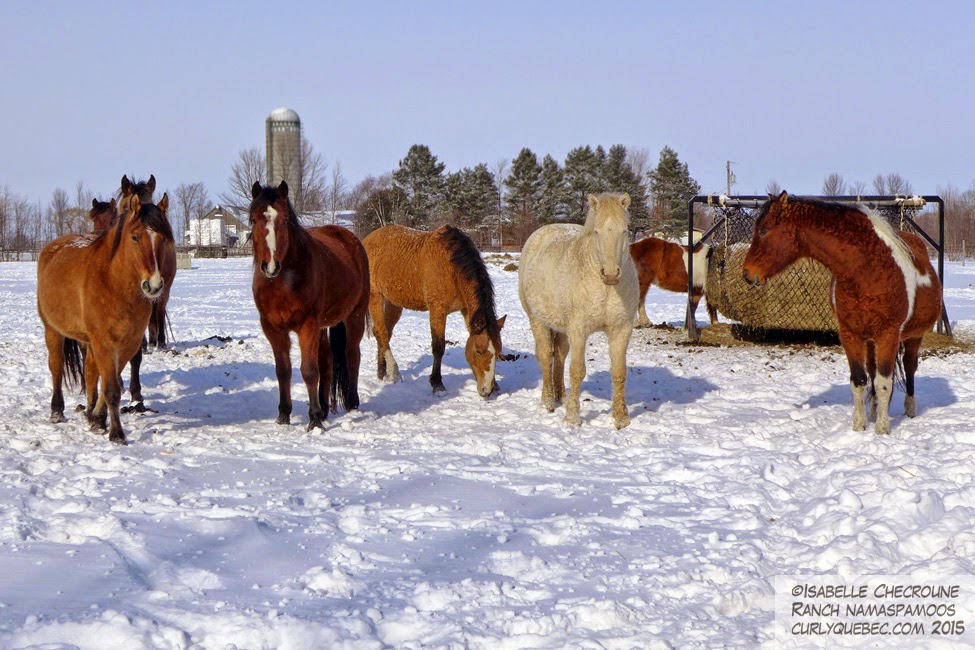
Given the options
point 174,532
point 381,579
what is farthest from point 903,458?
point 174,532

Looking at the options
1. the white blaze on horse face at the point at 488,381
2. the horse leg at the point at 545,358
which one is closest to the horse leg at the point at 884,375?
the horse leg at the point at 545,358

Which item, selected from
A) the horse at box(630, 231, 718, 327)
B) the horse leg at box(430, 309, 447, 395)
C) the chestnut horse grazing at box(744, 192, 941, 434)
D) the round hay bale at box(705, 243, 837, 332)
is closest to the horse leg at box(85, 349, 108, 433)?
the horse leg at box(430, 309, 447, 395)

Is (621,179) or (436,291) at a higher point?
(621,179)

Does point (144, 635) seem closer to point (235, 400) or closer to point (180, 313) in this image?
point (235, 400)

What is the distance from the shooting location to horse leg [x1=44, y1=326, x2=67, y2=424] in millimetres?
7201

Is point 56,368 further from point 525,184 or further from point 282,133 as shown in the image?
point 282,133

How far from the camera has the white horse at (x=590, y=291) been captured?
271 inches

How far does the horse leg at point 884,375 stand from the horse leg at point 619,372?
191 cm

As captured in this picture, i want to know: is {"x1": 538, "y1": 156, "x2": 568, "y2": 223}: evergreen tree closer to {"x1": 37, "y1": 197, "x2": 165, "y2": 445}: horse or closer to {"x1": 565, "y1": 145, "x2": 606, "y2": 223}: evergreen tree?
{"x1": 565, "y1": 145, "x2": 606, "y2": 223}: evergreen tree

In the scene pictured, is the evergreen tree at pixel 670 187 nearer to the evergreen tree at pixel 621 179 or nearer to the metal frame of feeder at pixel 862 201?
the evergreen tree at pixel 621 179

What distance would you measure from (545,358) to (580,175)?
52342mm

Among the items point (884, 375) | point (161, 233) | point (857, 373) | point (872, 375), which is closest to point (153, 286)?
point (161, 233)

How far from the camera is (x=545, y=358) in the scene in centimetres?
822

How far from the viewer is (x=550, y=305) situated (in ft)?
25.5
